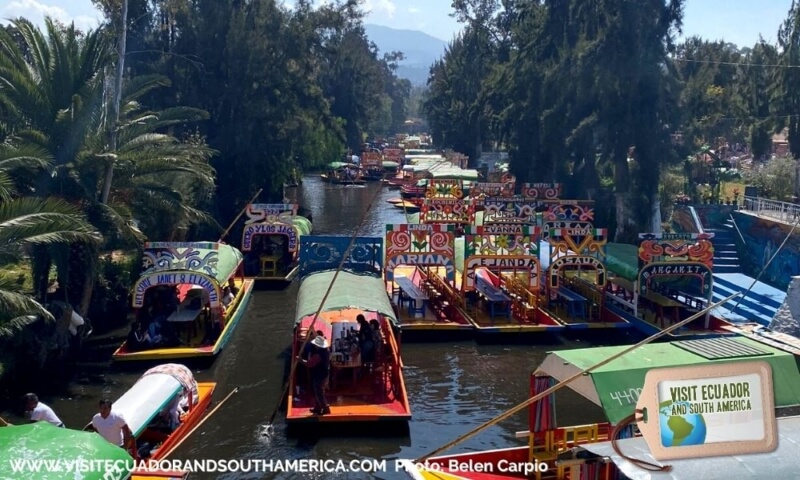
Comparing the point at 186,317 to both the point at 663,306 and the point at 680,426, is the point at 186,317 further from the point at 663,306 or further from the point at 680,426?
the point at 680,426

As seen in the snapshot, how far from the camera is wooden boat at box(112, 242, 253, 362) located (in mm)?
18703

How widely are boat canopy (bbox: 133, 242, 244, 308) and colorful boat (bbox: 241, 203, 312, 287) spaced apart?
7000mm

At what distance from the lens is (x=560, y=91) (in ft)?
124

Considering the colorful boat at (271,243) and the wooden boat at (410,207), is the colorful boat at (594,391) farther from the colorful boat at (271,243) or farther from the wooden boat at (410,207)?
the wooden boat at (410,207)

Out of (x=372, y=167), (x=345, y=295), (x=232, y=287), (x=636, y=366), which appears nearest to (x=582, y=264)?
(x=345, y=295)

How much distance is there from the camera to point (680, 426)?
8312 mm

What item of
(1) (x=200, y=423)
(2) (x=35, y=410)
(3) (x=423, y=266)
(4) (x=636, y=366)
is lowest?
(1) (x=200, y=423)

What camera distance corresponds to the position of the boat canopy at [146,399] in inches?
496

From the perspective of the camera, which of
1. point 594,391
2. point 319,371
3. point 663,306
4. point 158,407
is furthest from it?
point 663,306

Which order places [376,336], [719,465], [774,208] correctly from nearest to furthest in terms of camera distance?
[719,465] → [376,336] → [774,208]

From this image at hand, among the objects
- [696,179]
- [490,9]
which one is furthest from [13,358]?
[490,9]

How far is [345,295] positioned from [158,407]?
199 inches

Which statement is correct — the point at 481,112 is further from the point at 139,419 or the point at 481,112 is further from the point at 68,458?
the point at 68,458

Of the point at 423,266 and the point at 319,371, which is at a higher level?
the point at 423,266
